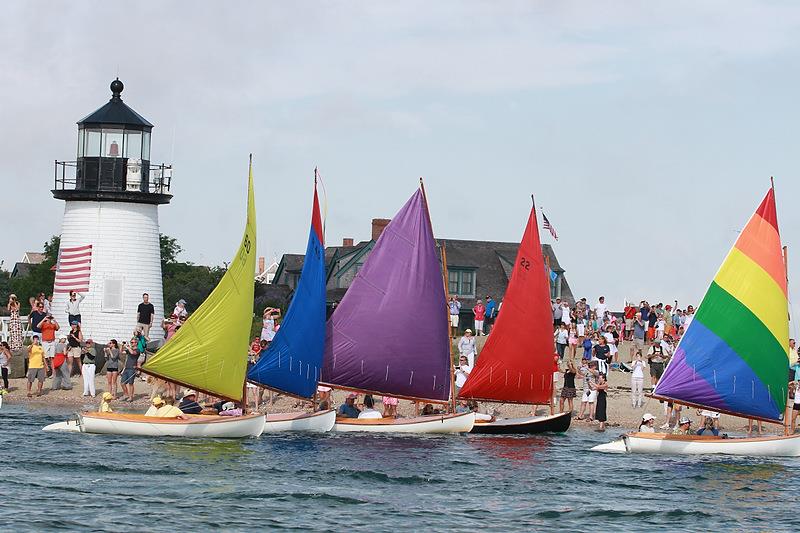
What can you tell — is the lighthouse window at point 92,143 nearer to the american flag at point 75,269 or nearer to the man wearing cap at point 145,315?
the american flag at point 75,269

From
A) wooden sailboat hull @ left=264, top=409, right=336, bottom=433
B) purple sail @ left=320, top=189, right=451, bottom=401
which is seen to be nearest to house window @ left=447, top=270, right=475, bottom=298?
purple sail @ left=320, top=189, right=451, bottom=401

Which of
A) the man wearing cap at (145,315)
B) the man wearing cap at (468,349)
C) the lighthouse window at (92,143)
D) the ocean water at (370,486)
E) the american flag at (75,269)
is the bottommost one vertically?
the ocean water at (370,486)

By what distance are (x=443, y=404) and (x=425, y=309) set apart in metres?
3.02

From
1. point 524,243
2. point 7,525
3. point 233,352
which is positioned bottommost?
point 7,525

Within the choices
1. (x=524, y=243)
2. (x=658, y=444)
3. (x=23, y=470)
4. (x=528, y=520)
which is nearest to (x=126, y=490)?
(x=23, y=470)

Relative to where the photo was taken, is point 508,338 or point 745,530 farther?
point 508,338

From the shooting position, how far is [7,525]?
29359 mm

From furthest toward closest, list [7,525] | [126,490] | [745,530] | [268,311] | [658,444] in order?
[268,311], [658,444], [126,490], [745,530], [7,525]

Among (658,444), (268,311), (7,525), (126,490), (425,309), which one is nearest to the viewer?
(7,525)

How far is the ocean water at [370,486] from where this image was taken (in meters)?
31.0

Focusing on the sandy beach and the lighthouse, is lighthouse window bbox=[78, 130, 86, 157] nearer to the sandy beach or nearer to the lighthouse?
the lighthouse

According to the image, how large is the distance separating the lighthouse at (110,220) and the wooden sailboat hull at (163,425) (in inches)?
748

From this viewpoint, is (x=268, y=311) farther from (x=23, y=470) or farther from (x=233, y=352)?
(x=23, y=470)

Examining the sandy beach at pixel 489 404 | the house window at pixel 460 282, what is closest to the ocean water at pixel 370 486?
the sandy beach at pixel 489 404
